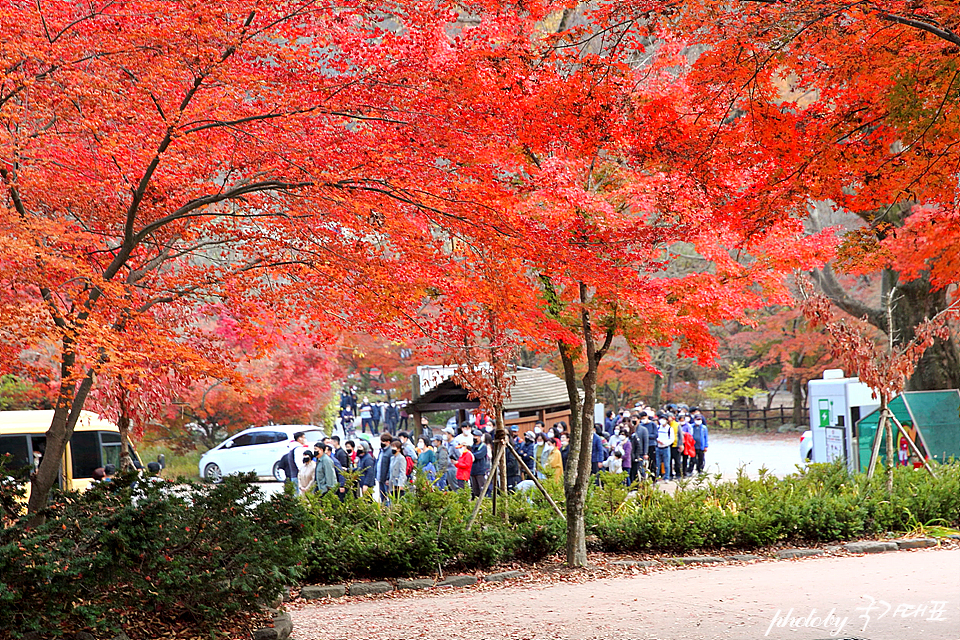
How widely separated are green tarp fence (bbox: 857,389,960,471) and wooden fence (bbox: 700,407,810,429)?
69.1ft

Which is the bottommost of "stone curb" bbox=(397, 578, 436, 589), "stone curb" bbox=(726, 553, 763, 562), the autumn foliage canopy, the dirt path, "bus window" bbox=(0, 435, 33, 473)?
"stone curb" bbox=(726, 553, 763, 562)

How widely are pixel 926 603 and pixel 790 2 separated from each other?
5108mm

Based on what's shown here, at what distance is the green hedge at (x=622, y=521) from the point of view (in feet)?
30.8

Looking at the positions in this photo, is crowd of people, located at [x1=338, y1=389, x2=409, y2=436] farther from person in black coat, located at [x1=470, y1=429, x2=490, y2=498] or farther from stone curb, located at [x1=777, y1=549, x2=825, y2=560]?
stone curb, located at [x1=777, y1=549, x2=825, y2=560]

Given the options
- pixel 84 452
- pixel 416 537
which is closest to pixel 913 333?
pixel 416 537

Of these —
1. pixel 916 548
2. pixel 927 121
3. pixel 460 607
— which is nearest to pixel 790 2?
pixel 927 121

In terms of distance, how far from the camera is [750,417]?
3778 centimetres

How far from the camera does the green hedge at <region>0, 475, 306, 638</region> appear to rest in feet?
15.2

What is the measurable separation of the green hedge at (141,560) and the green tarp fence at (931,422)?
12.2 meters

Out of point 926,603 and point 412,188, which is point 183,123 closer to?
point 412,188

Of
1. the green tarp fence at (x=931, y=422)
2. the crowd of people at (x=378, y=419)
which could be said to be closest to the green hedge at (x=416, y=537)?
the green tarp fence at (x=931, y=422)

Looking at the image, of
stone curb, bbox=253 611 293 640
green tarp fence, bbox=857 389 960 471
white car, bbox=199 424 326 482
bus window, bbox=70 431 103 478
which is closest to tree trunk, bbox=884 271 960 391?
green tarp fence, bbox=857 389 960 471

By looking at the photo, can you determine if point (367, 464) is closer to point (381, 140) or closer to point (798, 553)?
point (798, 553)

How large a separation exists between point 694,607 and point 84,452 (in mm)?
14509
